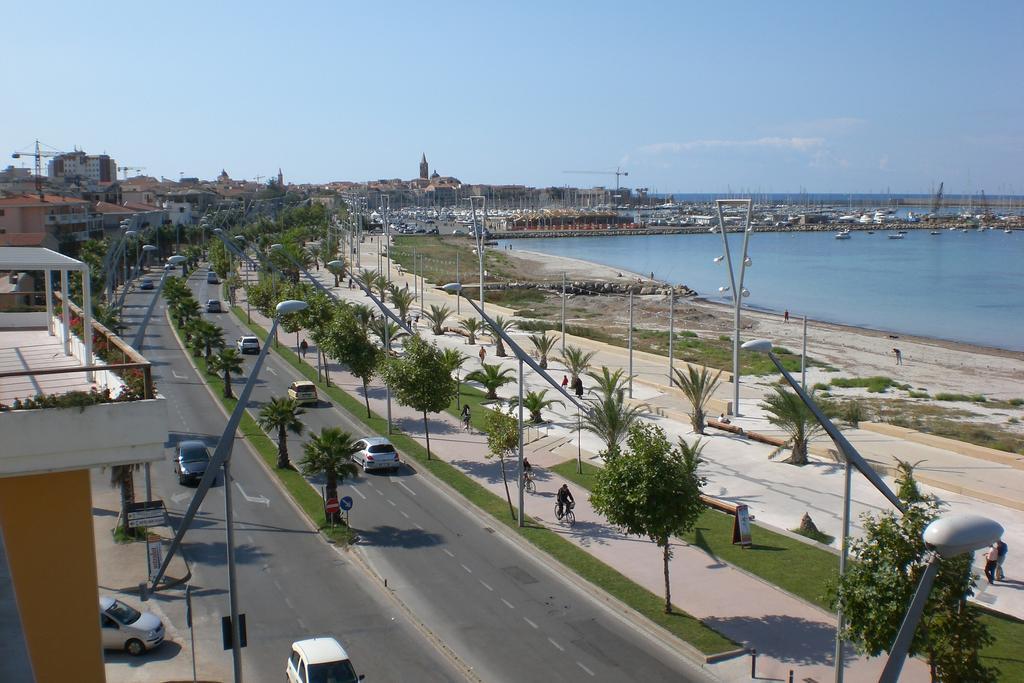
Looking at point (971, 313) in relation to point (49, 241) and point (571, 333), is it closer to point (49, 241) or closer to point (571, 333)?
point (571, 333)

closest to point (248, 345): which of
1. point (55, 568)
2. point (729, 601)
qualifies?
point (729, 601)

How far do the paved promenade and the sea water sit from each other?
3678 cm

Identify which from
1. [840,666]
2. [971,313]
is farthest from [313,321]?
[971,313]

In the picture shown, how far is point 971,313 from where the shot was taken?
2793 inches

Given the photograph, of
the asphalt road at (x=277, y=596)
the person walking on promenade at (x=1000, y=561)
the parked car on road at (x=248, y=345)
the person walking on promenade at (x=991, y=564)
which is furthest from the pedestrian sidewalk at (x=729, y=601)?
the parked car on road at (x=248, y=345)

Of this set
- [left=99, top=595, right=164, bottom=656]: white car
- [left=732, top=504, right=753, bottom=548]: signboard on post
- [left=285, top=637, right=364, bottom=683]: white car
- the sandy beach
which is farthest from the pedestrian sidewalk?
the sandy beach

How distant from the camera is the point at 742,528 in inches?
739

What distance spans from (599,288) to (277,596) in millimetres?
66201

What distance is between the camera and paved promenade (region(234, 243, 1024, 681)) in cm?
1478

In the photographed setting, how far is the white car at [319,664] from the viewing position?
41.1 feet

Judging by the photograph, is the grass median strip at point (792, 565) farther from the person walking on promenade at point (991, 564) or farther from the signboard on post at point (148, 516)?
the signboard on post at point (148, 516)

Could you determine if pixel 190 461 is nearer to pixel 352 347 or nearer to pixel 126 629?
pixel 352 347

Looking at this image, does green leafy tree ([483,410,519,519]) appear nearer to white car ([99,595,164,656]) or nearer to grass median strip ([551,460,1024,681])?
grass median strip ([551,460,1024,681])

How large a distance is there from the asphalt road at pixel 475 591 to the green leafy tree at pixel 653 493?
171cm
